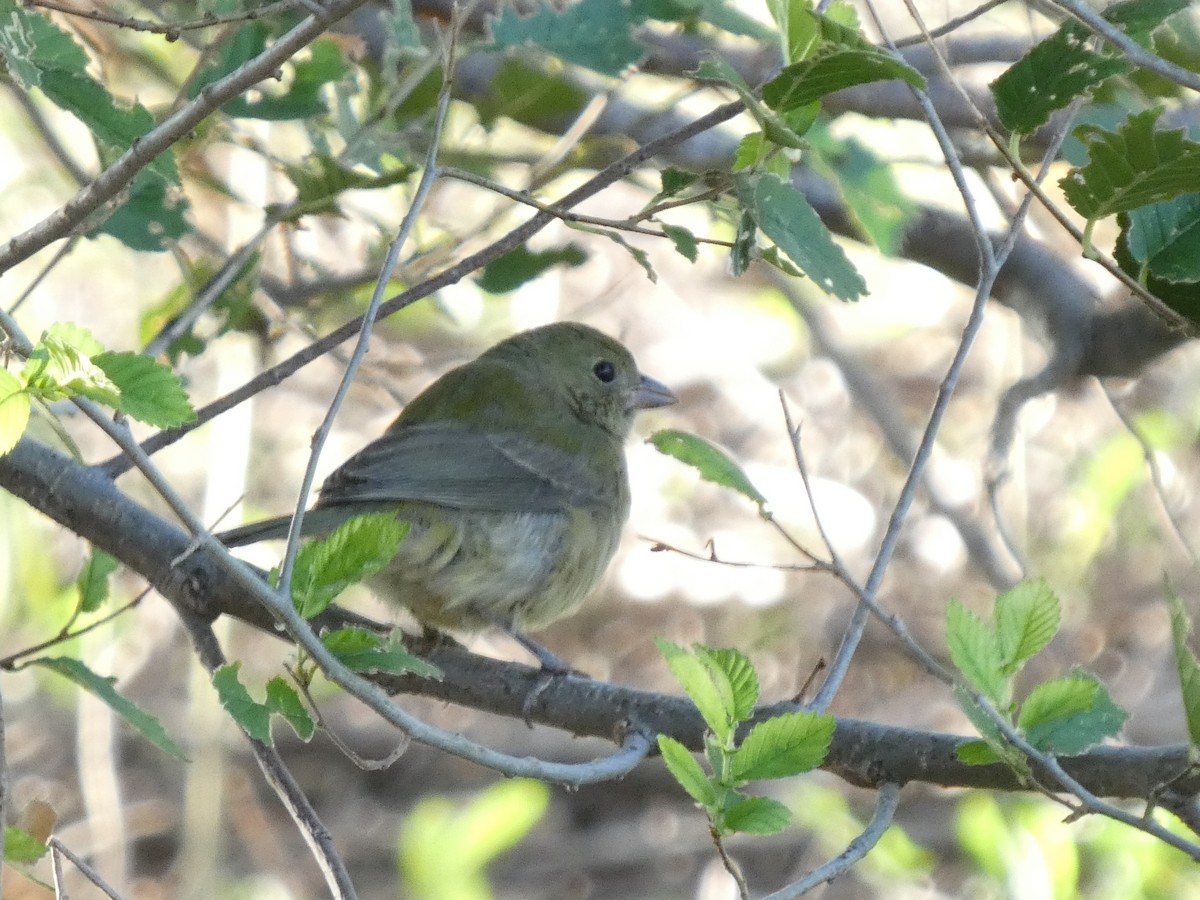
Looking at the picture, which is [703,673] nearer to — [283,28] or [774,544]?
[283,28]

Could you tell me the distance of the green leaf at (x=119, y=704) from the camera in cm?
238

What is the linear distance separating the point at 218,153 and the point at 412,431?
8.77 feet

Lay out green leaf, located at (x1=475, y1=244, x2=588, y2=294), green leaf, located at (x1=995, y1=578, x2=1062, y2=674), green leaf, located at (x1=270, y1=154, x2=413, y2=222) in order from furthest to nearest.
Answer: green leaf, located at (x1=475, y1=244, x2=588, y2=294)
green leaf, located at (x1=270, y1=154, x2=413, y2=222)
green leaf, located at (x1=995, y1=578, x2=1062, y2=674)

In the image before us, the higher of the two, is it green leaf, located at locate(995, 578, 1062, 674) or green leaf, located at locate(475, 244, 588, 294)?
green leaf, located at locate(475, 244, 588, 294)

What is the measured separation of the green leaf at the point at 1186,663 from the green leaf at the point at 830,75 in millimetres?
661

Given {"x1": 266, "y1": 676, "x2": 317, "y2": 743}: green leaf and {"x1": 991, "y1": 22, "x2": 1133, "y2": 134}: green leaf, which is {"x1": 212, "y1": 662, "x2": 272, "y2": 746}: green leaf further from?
{"x1": 991, "y1": 22, "x2": 1133, "y2": 134}: green leaf

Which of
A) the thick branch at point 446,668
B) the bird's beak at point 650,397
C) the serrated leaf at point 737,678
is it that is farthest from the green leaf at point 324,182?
the bird's beak at point 650,397

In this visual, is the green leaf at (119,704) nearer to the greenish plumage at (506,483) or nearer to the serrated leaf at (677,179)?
the greenish plumage at (506,483)

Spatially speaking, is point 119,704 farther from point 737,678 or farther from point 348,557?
point 737,678

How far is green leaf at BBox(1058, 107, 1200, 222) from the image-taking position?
190 centimetres

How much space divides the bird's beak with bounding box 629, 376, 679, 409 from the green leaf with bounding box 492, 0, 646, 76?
2.09 m

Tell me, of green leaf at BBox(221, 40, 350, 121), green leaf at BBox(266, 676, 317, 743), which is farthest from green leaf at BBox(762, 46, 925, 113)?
green leaf at BBox(221, 40, 350, 121)

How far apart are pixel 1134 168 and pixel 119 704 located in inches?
68.4

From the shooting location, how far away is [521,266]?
3416 millimetres
